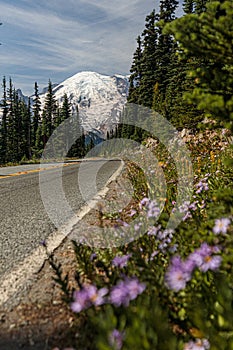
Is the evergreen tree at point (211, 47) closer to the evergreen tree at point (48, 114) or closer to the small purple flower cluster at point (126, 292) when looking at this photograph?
the small purple flower cluster at point (126, 292)

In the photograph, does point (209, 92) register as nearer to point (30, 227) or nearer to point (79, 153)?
point (30, 227)

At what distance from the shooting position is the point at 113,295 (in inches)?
62.7

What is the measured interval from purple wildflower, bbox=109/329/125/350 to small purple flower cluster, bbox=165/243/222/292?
0.32 m

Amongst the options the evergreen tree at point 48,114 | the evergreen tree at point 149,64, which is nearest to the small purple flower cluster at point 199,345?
the evergreen tree at point 149,64

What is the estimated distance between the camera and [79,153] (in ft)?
234

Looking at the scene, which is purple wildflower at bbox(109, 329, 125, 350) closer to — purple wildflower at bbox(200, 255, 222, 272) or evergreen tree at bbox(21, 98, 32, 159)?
purple wildflower at bbox(200, 255, 222, 272)

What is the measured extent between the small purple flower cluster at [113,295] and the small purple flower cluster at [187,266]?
0.47ft

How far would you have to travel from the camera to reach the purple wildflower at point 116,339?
137 cm

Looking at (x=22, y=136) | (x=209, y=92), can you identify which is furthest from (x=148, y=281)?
(x=22, y=136)

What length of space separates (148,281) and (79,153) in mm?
69939

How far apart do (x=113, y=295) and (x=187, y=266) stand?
37 cm

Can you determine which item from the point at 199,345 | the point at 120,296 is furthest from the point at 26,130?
the point at 199,345

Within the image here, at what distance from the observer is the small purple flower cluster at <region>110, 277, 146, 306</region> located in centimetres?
158

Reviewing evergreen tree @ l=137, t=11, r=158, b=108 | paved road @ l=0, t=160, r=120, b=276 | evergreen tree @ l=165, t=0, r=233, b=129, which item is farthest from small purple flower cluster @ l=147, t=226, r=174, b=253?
evergreen tree @ l=137, t=11, r=158, b=108
